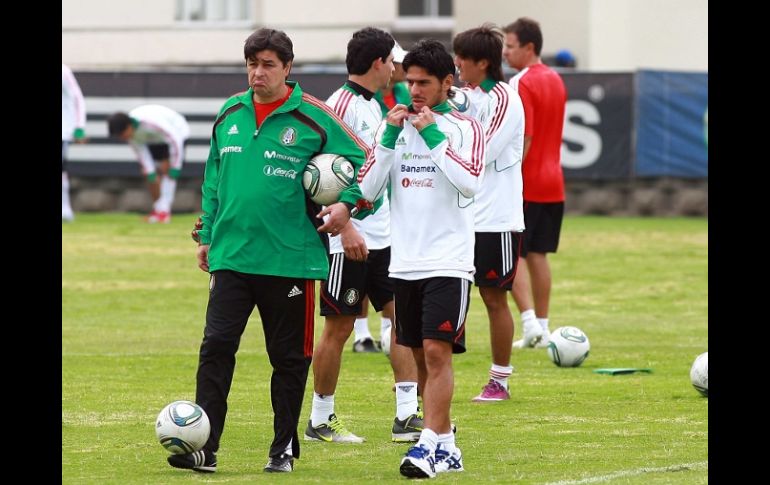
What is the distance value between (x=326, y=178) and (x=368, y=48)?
2028 millimetres

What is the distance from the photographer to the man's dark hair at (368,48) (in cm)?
1019

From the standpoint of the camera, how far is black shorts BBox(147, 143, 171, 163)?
82.8 feet

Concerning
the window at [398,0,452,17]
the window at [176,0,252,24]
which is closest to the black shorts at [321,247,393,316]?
the window at [398,0,452,17]

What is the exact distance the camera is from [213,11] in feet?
128

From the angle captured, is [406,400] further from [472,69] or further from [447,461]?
[472,69]

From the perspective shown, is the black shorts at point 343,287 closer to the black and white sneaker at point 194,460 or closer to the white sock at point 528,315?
the black and white sneaker at point 194,460

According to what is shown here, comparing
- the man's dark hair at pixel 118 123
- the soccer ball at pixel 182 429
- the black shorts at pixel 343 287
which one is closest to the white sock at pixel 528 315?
the black shorts at pixel 343 287

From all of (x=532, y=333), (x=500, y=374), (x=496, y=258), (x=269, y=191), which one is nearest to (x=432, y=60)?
(x=269, y=191)

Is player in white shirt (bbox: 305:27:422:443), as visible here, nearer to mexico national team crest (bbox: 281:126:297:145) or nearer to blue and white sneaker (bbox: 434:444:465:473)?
mexico national team crest (bbox: 281:126:297:145)

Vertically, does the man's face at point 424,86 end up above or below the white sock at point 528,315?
above

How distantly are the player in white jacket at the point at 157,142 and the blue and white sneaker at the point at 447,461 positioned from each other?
16.9 meters
